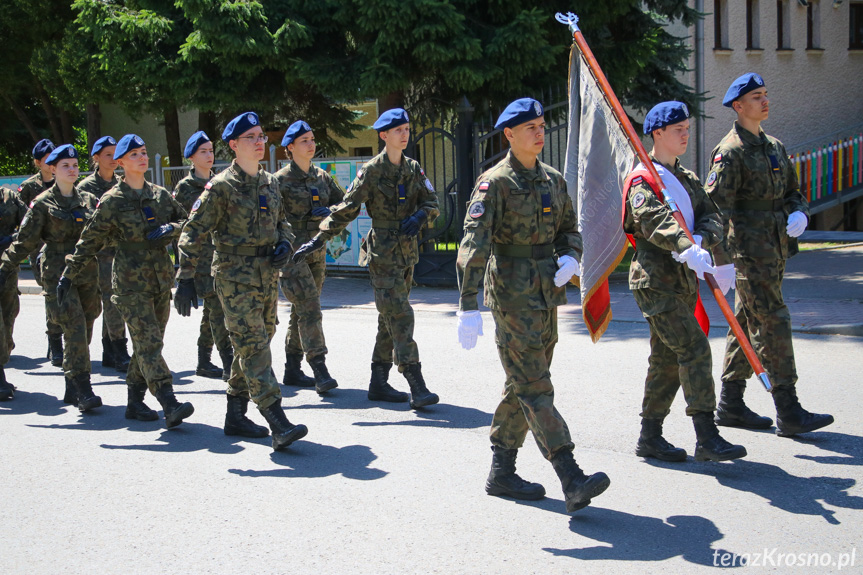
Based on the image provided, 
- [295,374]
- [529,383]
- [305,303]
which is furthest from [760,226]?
[295,374]

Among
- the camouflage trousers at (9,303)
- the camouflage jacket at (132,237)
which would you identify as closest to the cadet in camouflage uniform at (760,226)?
the camouflage jacket at (132,237)

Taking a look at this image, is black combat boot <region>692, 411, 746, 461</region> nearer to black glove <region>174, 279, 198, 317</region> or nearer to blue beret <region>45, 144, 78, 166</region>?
black glove <region>174, 279, 198, 317</region>

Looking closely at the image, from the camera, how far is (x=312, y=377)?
8609 mm

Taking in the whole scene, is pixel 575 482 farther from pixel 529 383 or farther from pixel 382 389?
pixel 382 389

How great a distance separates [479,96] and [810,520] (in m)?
11.6

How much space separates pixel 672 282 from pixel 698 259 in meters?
0.42

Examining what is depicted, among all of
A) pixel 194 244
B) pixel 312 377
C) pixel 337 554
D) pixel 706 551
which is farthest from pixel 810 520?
pixel 312 377

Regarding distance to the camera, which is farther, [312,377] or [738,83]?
[312,377]

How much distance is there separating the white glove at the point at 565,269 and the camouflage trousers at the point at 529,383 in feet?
0.68

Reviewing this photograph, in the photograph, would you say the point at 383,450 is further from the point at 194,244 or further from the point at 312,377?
the point at 312,377

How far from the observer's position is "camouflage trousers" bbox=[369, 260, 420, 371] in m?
7.32

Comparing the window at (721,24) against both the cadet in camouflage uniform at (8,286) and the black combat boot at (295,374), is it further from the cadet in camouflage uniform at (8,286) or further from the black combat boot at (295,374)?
the cadet in camouflage uniform at (8,286)

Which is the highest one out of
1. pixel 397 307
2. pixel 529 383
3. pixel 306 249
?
pixel 306 249

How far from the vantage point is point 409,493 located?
5258mm
